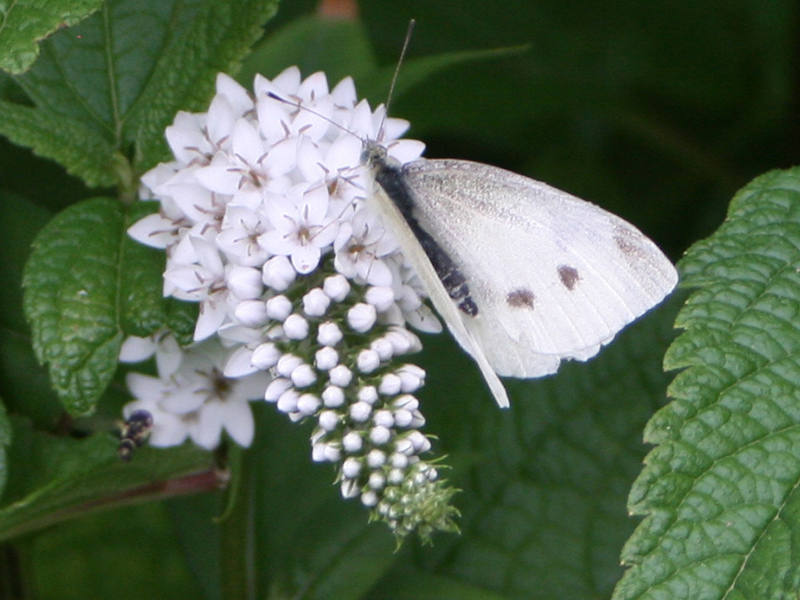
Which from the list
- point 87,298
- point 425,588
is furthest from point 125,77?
point 425,588

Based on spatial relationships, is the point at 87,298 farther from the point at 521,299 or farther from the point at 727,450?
the point at 727,450

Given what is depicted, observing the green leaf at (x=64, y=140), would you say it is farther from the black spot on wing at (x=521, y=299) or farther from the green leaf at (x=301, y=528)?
the black spot on wing at (x=521, y=299)

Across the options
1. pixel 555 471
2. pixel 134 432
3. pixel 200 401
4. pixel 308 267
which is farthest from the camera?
pixel 555 471

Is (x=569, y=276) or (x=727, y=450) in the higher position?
(x=569, y=276)

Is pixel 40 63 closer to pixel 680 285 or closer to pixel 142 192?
pixel 142 192

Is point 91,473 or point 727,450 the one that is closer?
point 727,450

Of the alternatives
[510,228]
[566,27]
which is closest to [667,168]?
[566,27]
